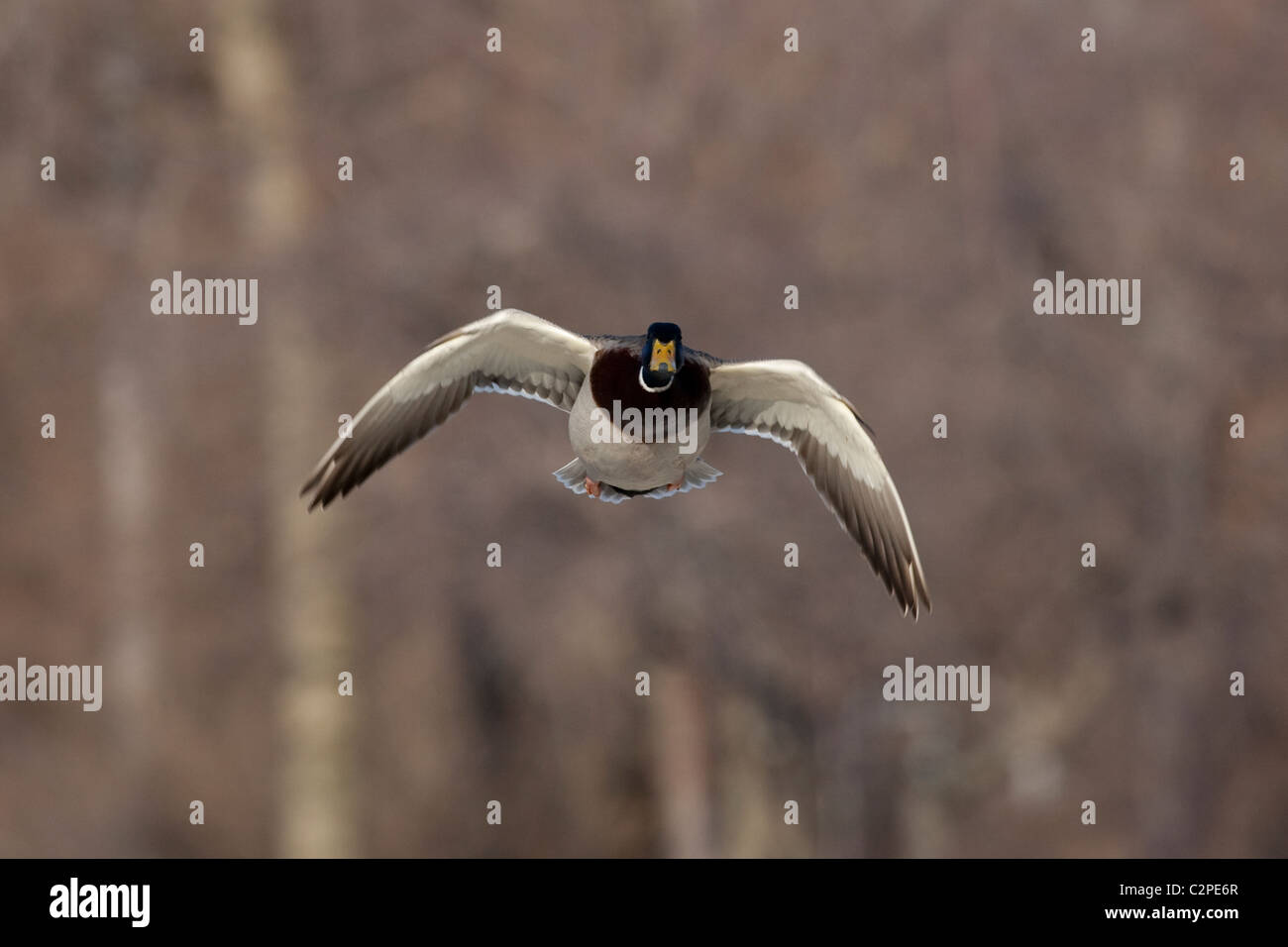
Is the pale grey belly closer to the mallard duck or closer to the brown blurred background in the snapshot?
the mallard duck

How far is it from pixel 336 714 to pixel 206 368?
10.4 feet

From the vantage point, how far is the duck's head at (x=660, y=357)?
6.50m

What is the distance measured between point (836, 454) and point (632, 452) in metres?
1.42

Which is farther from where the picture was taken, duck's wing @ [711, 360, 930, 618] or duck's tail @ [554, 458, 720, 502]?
duck's wing @ [711, 360, 930, 618]

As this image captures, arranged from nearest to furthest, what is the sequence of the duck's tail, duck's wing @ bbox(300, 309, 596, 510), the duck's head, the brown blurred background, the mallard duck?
the duck's head → the mallard duck → the duck's tail → duck's wing @ bbox(300, 309, 596, 510) → the brown blurred background

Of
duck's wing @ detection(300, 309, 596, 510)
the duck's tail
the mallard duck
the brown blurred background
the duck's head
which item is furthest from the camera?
the brown blurred background

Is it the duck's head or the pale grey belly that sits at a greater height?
the duck's head

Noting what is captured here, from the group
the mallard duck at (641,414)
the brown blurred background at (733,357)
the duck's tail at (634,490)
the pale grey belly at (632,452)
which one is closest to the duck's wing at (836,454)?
the mallard duck at (641,414)

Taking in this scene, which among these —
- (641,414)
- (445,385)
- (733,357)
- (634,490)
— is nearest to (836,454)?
(634,490)

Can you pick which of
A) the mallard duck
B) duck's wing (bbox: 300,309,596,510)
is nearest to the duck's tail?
the mallard duck

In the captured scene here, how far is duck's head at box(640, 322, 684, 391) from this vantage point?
21.3ft

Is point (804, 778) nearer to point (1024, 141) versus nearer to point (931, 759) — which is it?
point (931, 759)

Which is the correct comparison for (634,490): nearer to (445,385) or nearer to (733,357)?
(445,385)

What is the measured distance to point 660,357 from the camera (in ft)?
21.3
